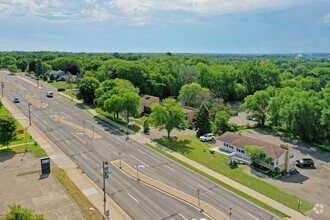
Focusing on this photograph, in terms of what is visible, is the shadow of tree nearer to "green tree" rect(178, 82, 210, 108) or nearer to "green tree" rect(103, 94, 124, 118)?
"green tree" rect(103, 94, 124, 118)

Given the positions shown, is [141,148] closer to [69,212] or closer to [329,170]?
[69,212]

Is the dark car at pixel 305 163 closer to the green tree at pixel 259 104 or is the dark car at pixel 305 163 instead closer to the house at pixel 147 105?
the green tree at pixel 259 104

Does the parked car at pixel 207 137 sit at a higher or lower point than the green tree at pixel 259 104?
lower

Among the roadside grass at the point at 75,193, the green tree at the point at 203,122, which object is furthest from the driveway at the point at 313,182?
the roadside grass at the point at 75,193

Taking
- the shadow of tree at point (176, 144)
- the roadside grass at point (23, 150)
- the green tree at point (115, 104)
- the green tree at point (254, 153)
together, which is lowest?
the roadside grass at point (23, 150)

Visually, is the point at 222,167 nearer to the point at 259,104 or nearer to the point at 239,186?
the point at 239,186

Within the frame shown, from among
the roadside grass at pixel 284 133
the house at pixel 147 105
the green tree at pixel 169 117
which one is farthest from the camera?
the house at pixel 147 105

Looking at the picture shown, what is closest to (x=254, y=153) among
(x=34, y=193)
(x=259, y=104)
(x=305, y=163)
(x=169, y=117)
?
(x=305, y=163)
